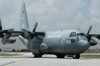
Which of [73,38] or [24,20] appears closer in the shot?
[73,38]

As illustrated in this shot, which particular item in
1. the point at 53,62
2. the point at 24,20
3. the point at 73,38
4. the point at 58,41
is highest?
the point at 24,20

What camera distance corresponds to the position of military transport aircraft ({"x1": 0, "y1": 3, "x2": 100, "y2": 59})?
103ft

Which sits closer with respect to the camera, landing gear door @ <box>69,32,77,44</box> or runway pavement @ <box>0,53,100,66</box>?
runway pavement @ <box>0,53,100,66</box>

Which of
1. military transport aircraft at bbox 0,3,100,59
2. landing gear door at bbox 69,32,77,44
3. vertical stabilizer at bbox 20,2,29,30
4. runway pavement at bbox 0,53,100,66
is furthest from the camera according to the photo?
vertical stabilizer at bbox 20,2,29,30

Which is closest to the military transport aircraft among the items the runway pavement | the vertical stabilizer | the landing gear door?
the landing gear door

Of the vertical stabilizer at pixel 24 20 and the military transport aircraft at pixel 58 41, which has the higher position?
the vertical stabilizer at pixel 24 20

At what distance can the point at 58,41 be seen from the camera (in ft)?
113

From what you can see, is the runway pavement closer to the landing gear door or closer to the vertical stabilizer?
the landing gear door

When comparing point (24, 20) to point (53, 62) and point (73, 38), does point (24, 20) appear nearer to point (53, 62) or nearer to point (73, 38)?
point (73, 38)

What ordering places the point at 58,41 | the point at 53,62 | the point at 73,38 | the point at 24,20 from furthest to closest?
the point at 24,20 → the point at 58,41 → the point at 73,38 → the point at 53,62

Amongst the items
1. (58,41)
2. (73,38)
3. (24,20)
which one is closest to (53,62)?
(73,38)

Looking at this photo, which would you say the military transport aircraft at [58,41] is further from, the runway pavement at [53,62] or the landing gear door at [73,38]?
the runway pavement at [53,62]

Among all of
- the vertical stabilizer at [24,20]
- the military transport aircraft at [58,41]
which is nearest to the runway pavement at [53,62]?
the military transport aircraft at [58,41]

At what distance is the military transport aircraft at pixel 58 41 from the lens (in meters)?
31.4
